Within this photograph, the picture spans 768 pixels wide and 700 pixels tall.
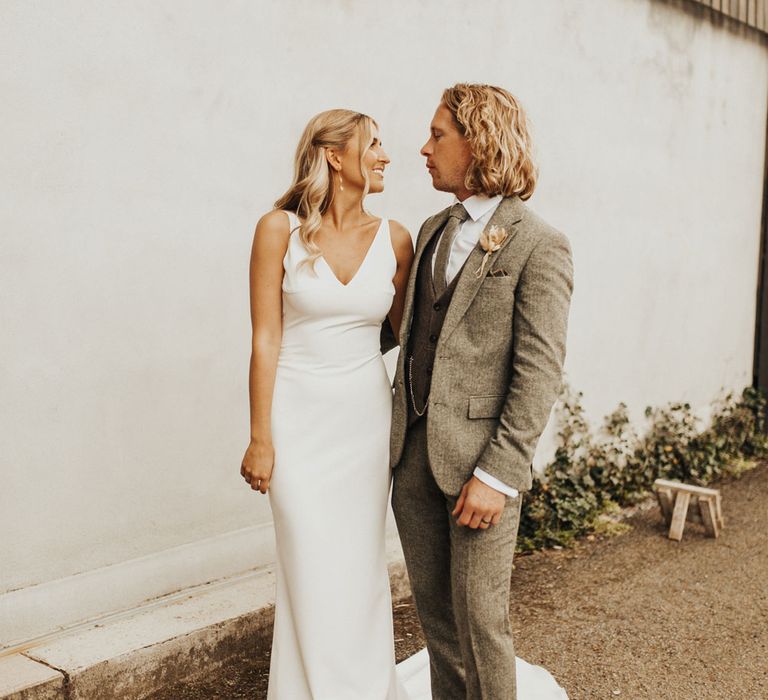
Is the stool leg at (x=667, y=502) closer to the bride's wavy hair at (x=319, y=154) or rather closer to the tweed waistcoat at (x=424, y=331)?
the tweed waistcoat at (x=424, y=331)

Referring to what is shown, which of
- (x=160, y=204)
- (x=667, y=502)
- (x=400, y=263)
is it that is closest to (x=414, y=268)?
(x=400, y=263)

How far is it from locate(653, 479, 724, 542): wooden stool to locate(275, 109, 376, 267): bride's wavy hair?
3690 mm

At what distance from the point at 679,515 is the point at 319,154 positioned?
3867 millimetres

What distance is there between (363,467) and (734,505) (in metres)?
4.45

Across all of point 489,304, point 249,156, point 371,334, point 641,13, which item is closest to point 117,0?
point 249,156

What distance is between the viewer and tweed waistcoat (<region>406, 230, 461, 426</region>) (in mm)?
2934

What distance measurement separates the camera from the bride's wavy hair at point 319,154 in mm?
3047

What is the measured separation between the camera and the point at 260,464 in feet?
9.96

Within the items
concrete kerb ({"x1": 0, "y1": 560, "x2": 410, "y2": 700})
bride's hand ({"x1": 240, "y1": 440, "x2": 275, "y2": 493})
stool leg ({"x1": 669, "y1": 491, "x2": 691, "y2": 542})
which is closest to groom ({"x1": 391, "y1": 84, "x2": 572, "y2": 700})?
bride's hand ({"x1": 240, "y1": 440, "x2": 275, "y2": 493})

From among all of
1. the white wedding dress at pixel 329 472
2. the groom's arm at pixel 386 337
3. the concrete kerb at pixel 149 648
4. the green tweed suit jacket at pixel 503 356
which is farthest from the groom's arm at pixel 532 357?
the concrete kerb at pixel 149 648

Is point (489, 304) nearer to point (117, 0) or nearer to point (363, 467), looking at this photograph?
point (363, 467)

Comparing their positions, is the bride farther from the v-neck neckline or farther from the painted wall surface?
the painted wall surface

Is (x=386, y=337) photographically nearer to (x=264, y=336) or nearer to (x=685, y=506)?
(x=264, y=336)

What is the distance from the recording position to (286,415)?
3072 millimetres
